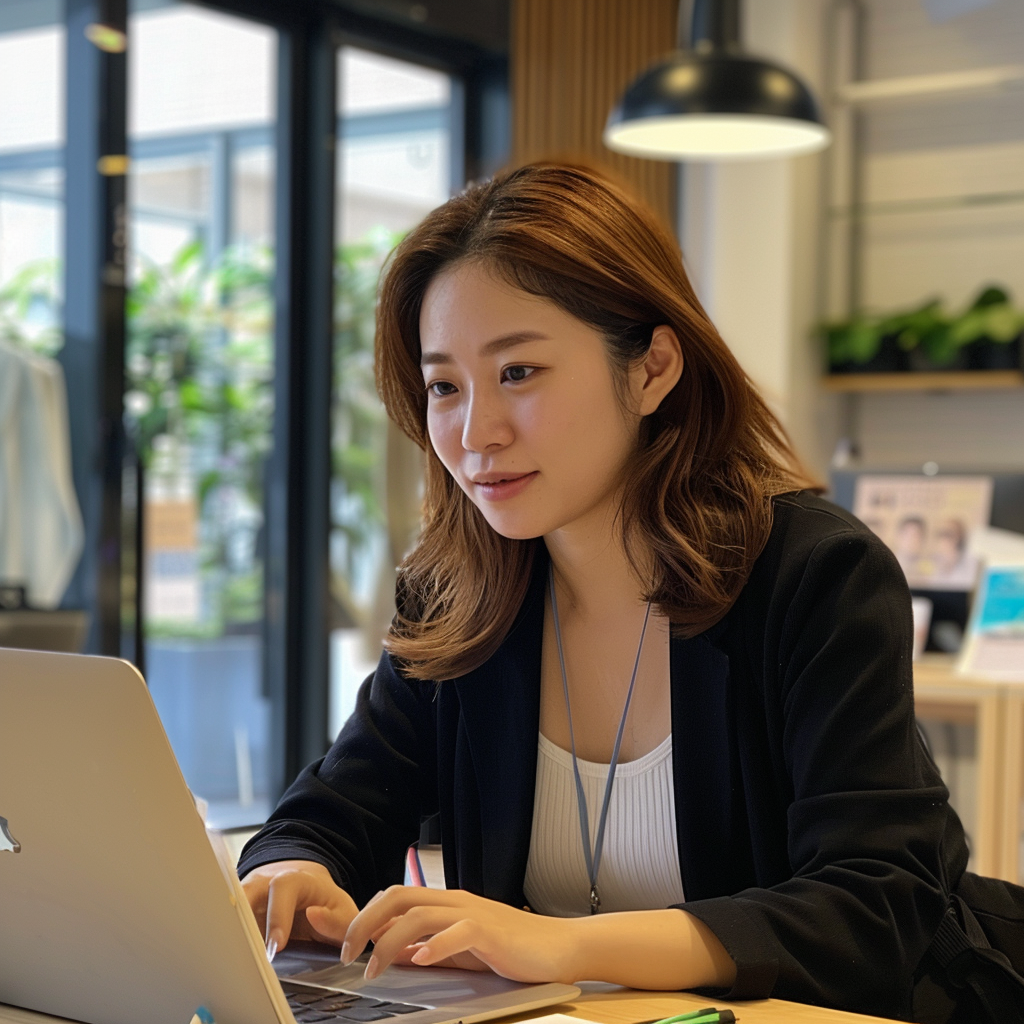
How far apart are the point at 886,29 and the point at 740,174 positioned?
0.78 meters

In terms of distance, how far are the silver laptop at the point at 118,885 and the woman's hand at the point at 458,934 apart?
0.02 metres

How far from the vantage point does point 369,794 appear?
1422 mm

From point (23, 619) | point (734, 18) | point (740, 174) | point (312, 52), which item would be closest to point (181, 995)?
point (23, 619)

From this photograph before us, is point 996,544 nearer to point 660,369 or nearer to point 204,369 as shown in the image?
point 660,369

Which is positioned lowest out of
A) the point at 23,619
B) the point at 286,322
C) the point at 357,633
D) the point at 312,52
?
the point at 357,633

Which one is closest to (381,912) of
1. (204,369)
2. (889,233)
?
(204,369)

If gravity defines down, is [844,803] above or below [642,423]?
below

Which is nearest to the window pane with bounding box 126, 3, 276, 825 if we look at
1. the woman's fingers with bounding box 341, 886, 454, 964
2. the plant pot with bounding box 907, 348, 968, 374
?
the plant pot with bounding box 907, 348, 968, 374

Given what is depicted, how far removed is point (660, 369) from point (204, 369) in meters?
3.04

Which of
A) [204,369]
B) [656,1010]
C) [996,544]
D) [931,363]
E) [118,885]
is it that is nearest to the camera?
[118,885]

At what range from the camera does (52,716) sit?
85 centimetres

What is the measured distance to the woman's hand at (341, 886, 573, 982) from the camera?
0.96 metres

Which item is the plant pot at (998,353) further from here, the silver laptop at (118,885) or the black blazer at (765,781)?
the silver laptop at (118,885)

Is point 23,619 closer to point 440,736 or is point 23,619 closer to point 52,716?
point 440,736
